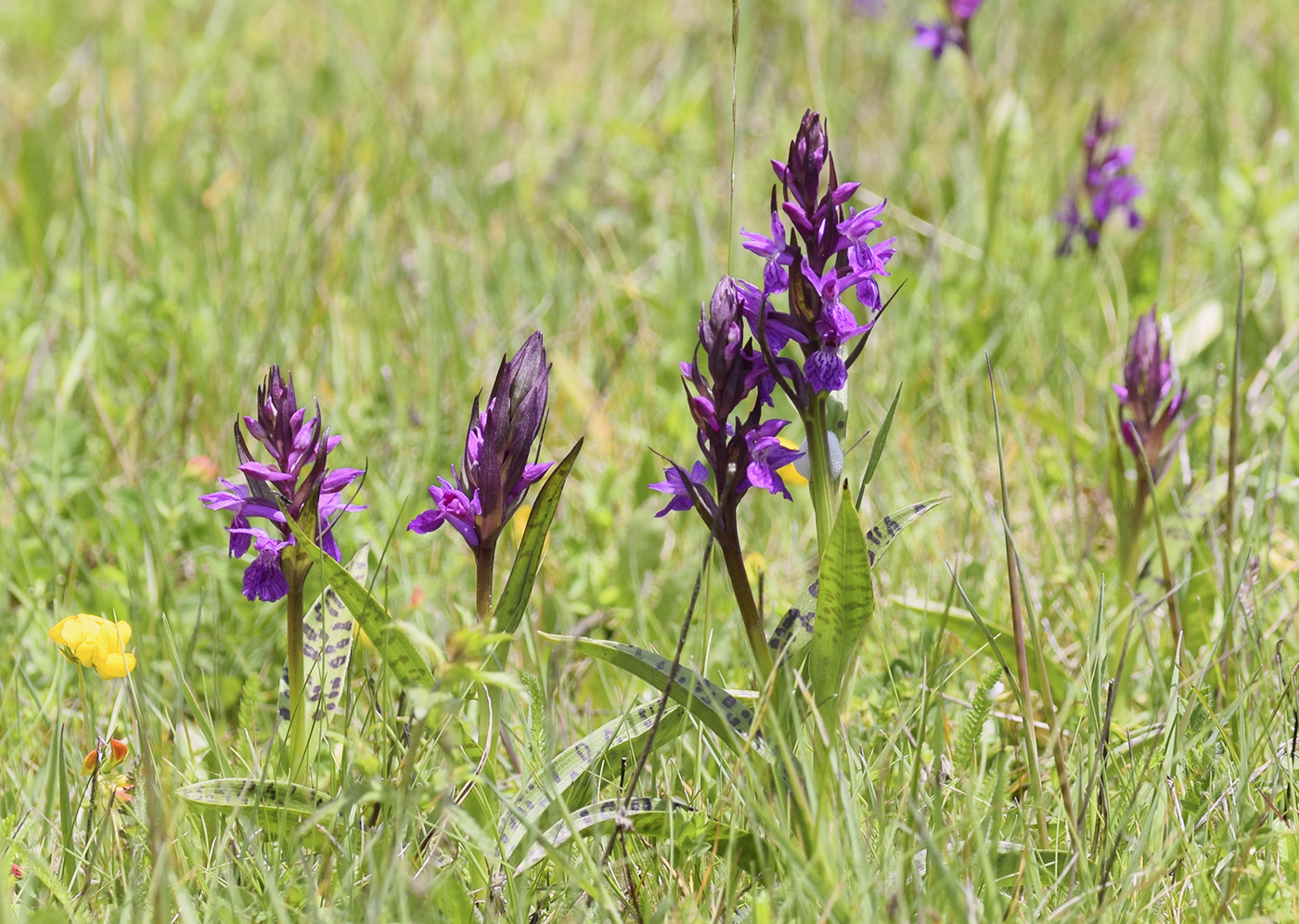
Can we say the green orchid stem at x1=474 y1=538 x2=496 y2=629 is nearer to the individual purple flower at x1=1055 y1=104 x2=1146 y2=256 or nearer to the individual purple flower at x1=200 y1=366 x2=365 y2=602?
the individual purple flower at x1=200 y1=366 x2=365 y2=602

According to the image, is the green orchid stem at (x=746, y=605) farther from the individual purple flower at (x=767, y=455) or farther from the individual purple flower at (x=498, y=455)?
the individual purple flower at (x=498, y=455)

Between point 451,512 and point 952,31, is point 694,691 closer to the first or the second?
point 451,512

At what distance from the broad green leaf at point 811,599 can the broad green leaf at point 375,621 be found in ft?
1.76

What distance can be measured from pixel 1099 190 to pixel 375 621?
9.81ft

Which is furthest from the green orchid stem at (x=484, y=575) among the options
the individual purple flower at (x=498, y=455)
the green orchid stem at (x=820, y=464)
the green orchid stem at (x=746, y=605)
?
the green orchid stem at (x=820, y=464)

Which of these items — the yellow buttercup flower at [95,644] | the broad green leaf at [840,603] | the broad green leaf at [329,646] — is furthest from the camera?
the broad green leaf at [329,646]

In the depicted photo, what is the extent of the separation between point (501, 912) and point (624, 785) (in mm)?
279

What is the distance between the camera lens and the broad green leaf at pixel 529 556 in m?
1.69

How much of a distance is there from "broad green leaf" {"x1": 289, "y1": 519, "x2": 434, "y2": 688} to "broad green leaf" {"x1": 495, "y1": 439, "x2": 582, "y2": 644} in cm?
14

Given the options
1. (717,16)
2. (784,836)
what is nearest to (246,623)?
(784,836)

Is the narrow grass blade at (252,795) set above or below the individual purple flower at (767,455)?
below

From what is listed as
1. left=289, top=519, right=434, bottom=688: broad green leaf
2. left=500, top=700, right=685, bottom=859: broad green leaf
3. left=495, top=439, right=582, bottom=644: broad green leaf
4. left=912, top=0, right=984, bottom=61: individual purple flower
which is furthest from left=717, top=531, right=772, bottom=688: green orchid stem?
left=912, top=0, right=984, bottom=61: individual purple flower

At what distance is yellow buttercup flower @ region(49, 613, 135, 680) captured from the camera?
1798 mm

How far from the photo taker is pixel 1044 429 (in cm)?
311
